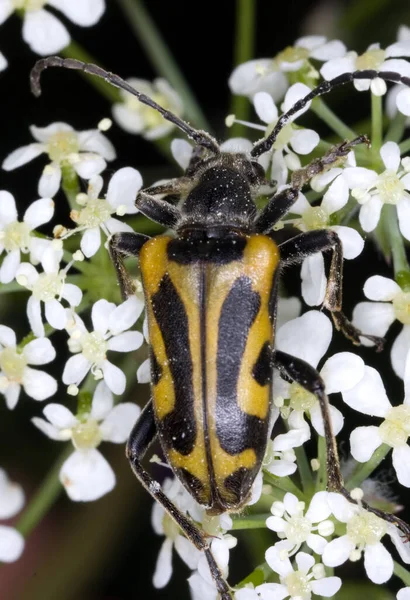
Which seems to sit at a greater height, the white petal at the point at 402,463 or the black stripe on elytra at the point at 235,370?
the black stripe on elytra at the point at 235,370

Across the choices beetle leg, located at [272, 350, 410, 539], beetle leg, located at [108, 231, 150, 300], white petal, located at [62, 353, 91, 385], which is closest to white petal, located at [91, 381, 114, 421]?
white petal, located at [62, 353, 91, 385]

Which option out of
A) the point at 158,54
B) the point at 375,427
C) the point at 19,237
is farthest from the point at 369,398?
the point at 158,54

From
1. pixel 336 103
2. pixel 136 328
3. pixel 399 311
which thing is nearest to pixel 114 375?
pixel 136 328

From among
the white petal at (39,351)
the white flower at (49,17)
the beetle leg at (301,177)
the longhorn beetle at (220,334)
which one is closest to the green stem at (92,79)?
the white flower at (49,17)

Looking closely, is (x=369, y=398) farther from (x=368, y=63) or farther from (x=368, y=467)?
(x=368, y=63)

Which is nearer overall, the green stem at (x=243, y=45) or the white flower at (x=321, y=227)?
the white flower at (x=321, y=227)

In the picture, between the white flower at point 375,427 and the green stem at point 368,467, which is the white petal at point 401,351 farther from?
the green stem at point 368,467
